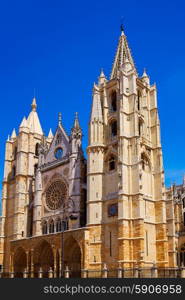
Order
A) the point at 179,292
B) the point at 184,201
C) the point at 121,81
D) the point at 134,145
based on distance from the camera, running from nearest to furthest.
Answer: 1. the point at 179,292
2. the point at 134,145
3. the point at 121,81
4. the point at 184,201

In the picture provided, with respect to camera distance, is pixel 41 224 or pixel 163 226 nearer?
pixel 163 226

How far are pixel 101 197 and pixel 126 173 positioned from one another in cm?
392

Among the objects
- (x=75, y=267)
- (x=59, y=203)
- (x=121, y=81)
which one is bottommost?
(x=75, y=267)

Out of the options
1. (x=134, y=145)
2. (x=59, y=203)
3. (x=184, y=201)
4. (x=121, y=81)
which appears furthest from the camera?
(x=184, y=201)

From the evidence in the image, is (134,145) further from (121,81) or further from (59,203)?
(59,203)

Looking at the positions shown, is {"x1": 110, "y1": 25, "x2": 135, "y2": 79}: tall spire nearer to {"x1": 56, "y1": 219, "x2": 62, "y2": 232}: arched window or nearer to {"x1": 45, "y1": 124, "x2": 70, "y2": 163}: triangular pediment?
{"x1": 45, "y1": 124, "x2": 70, "y2": 163}: triangular pediment

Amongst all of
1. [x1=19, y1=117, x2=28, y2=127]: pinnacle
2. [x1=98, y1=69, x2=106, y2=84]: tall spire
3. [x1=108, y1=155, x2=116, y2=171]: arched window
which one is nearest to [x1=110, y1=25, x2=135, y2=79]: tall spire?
[x1=98, y1=69, x2=106, y2=84]: tall spire

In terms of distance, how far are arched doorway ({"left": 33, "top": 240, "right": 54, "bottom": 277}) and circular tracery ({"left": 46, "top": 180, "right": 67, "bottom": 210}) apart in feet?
15.8

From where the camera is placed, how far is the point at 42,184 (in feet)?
165

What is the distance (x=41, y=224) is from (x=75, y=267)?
845 cm

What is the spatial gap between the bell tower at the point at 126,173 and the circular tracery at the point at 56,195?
19.7 feet

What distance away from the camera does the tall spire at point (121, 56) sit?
4828 centimetres

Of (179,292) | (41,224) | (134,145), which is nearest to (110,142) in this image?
(134,145)

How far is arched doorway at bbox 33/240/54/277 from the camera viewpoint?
45.2 m
